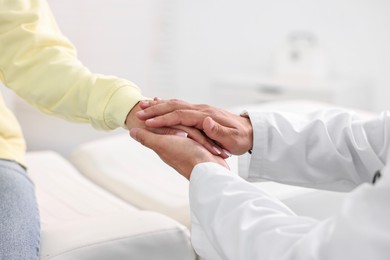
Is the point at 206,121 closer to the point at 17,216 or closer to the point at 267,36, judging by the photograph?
the point at 17,216

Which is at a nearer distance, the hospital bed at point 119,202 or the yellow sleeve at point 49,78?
the hospital bed at point 119,202

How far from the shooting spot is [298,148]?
1.44 m

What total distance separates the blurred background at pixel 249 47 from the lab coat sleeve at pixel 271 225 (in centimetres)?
251

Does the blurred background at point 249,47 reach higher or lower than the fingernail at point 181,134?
lower

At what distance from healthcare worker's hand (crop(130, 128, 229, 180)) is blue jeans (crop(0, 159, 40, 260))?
0.96 ft

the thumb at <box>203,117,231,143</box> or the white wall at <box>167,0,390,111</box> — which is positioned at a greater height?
the thumb at <box>203,117,231,143</box>

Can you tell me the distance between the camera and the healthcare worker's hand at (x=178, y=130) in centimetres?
138

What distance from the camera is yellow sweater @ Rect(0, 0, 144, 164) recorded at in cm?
154

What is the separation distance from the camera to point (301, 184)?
4.87 feet

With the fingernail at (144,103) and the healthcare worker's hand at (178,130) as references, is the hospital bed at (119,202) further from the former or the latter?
the fingernail at (144,103)

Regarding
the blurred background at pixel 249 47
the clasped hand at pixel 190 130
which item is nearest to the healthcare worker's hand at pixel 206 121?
the clasped hand at pixel 190 130

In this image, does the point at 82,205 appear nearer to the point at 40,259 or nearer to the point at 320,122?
the point at 40,259

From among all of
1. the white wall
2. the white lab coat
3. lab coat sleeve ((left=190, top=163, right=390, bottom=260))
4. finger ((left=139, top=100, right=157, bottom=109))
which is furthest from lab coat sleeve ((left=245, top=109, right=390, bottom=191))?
the white wall

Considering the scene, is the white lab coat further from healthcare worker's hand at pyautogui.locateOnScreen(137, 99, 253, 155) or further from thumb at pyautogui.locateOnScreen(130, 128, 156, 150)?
thumb at pyautogui.locateOnScreen(130, 128, 156, 150)
